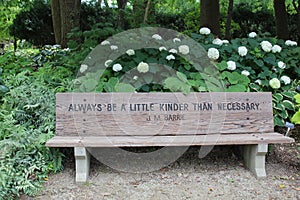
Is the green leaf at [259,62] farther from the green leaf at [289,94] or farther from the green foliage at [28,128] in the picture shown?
the green foliage at [28,128]

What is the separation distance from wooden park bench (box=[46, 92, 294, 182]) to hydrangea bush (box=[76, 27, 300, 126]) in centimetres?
24

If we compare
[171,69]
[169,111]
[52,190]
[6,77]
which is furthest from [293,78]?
[6,77]

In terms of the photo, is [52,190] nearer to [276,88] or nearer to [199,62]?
[199,62]

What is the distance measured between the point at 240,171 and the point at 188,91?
0.86 meters

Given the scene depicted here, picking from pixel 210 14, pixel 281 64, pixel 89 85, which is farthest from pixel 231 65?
pixel 210 14

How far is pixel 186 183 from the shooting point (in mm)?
2783

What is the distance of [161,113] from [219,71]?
0.94 metres

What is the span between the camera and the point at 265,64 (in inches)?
149

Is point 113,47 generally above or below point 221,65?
above

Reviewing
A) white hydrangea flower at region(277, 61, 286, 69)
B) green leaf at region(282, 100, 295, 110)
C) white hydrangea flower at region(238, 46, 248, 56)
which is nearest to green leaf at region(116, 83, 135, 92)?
white hydrangea flower at region(238, 46, 248, 56)

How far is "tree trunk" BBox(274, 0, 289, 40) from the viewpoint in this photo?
7812mm

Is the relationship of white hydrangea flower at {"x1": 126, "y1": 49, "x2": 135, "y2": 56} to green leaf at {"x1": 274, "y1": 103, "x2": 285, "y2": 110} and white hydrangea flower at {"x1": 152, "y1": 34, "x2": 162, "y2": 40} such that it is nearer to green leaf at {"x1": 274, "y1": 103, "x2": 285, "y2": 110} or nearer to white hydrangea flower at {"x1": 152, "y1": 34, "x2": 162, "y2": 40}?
white hydrangea flower at {"x1": 152, "y1": 34, "x2": 162, "y2": 40}

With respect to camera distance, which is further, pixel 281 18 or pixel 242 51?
pixel 281 18

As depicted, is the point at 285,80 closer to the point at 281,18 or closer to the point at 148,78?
the point at 148,78
